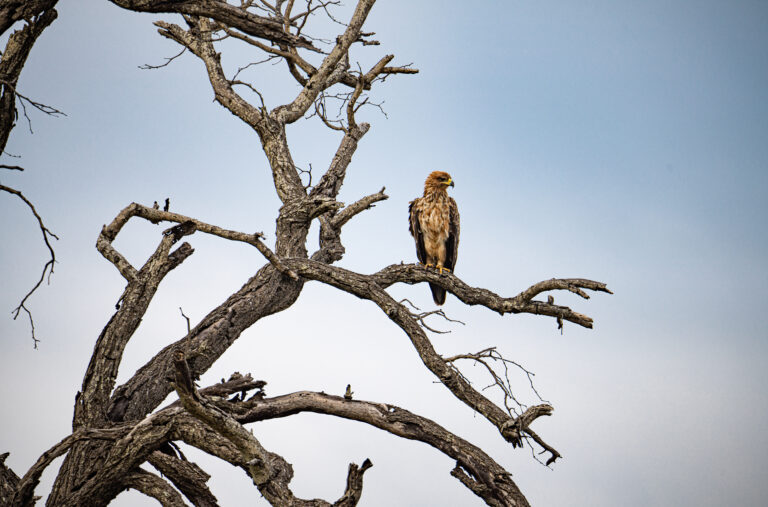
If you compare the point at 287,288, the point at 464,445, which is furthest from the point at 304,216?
the point at 464,445

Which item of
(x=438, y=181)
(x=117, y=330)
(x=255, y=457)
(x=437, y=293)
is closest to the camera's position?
(x=255, y=457)

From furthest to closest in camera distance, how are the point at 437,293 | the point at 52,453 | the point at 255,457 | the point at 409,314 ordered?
the point at 437,293, the point at 409,314, the point at 52,453, the point at 255,457

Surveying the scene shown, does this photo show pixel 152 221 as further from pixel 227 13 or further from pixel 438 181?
pixel 438 181

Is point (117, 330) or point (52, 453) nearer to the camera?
point (52, 453)

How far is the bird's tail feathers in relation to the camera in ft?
22.5

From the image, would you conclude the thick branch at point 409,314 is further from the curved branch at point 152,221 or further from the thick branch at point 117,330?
the thick branch at point 117,330

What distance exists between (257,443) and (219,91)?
366cm

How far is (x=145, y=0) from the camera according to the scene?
460cm

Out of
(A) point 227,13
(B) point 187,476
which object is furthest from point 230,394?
(A) point 227,13

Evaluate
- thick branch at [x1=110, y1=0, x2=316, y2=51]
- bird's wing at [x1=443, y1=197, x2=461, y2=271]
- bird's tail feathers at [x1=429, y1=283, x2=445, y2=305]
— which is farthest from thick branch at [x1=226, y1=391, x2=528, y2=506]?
bird's wing at [x1=443, y1=197, x2=461, y2=271]

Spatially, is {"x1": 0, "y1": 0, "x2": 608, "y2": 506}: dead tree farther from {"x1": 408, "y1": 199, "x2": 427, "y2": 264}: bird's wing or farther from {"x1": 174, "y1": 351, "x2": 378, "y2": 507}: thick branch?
{"x1": 408, "y1": 199, "x2": 427, "y2": 264}: bird's wing

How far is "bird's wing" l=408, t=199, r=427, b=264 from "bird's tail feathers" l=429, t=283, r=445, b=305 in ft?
1.22

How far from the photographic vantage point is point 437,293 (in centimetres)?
688

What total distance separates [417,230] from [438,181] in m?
0.53
